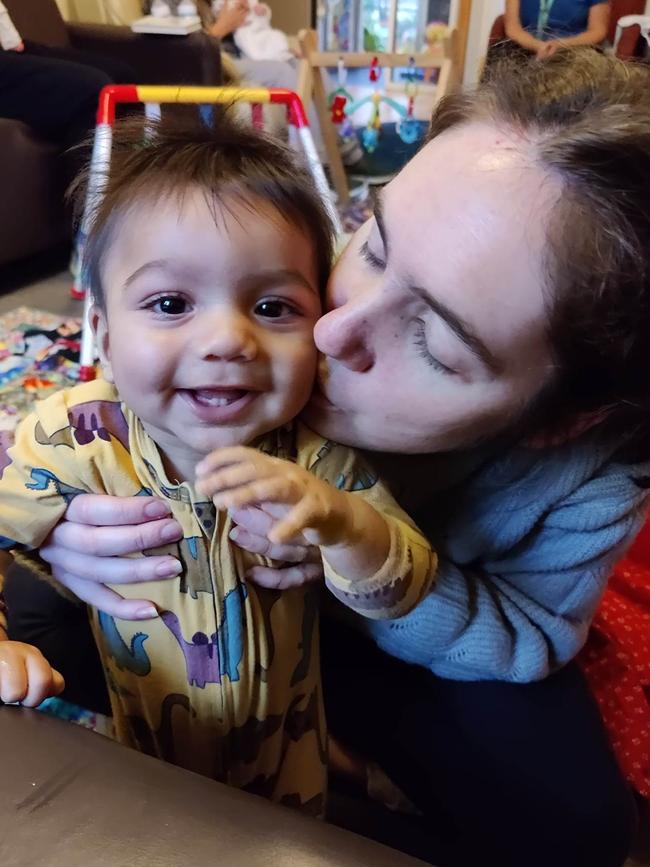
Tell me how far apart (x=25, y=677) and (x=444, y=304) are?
0.42 meters

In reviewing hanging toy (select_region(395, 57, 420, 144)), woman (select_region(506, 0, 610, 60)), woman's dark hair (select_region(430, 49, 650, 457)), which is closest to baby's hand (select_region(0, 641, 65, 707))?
woman's dark hair (select_region(430, 49, 650, 457))

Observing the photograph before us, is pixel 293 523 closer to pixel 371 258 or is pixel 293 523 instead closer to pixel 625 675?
pixel 371 258

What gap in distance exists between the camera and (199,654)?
72cm

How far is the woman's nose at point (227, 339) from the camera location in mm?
620

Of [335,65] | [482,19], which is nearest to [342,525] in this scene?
[335,65]

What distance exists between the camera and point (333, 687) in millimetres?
984

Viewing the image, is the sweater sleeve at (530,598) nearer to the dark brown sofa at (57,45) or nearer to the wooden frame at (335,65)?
the dark brown sofa at (57,45)

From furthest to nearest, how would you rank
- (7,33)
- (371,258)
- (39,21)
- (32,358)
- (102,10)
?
(102,10), (39,21), (7,33), (32,358), (371,258)

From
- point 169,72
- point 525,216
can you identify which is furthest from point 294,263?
point 169,72

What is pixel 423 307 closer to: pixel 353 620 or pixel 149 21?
pixel 353 620

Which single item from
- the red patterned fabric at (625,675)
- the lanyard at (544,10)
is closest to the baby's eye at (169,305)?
the red patterned fabric at (625,675)

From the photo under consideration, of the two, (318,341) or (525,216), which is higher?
(525,216)

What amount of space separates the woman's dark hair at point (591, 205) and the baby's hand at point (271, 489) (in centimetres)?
24

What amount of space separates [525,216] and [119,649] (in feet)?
1.76
